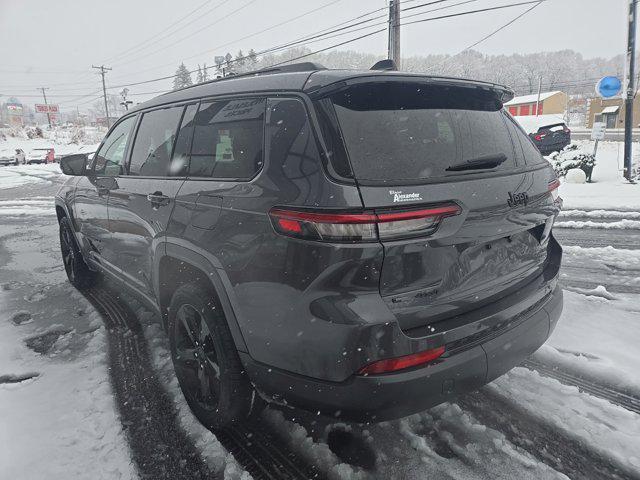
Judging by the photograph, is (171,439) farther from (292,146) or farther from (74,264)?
(74,264)

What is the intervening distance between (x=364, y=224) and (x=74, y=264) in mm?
4343

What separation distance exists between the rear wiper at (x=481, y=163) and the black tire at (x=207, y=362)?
1.37m

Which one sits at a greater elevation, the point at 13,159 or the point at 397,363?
the point at 13,159

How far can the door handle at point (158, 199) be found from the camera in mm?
2691

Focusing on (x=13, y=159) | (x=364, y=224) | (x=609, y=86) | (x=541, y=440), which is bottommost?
(x=541, y=440)

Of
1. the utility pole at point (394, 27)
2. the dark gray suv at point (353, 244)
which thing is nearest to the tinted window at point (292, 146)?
the dark gray suv at point (353, 244)

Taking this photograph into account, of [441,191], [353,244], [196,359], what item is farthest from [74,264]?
[441,191]

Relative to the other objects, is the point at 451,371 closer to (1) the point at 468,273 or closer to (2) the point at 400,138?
(1) the point at 468,273

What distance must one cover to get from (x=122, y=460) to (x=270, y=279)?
51.6 inches

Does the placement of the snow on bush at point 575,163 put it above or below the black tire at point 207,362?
above

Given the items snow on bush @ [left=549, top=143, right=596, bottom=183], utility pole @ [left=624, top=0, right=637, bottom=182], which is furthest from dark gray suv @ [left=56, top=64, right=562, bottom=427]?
utility pole @ [left=624, top=0, right=637, bottom=182]

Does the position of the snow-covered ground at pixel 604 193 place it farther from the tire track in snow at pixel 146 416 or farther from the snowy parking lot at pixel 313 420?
the tire track in snow at pixel 146 416

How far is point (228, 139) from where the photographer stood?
7.64ft

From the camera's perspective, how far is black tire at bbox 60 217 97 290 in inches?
191
